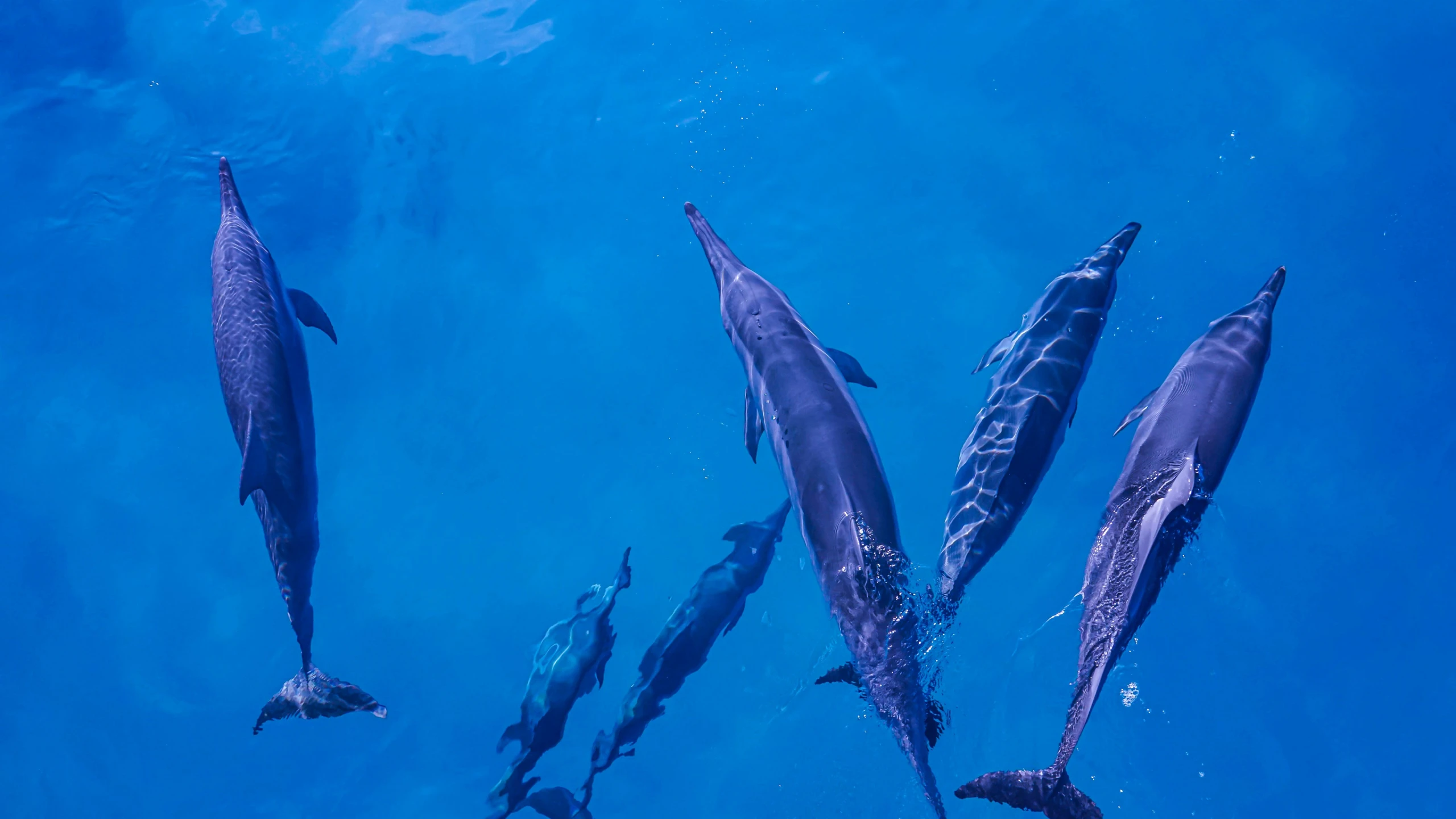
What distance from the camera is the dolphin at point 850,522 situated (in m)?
5.75

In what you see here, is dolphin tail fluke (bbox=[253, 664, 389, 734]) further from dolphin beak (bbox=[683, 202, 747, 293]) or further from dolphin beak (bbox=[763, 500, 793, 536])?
dolphin beak (bbox=[683, 202, 747, 293])

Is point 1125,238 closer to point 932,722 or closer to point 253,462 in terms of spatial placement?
point 932,722

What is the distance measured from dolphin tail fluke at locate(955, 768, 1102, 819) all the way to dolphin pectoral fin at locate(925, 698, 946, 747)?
1.35 ft

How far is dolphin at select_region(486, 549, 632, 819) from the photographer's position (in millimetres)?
7672

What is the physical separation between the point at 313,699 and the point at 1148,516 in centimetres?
736

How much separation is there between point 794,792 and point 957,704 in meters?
2.07

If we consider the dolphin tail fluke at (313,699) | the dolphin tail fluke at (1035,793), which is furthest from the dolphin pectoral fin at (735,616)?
the dolphin tail fluke at (313,699)

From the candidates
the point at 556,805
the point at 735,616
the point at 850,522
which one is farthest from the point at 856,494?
the point at 556,805

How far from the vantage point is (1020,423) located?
6551 mm

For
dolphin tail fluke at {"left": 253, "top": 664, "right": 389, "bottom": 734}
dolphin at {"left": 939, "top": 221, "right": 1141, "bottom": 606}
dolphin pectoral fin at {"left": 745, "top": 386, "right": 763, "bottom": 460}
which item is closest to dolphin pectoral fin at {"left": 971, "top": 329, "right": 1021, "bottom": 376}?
dolphin at {"left": 939, "top": 221, "right": 1141, "bottom": 606}

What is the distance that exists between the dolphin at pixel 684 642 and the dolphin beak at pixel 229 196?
6.48 m

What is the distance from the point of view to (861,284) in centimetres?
997

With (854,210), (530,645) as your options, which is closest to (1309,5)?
(854,210)

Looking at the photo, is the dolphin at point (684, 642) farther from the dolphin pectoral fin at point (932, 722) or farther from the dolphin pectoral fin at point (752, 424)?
the dolphin pectoral fin at point (932, 722)
